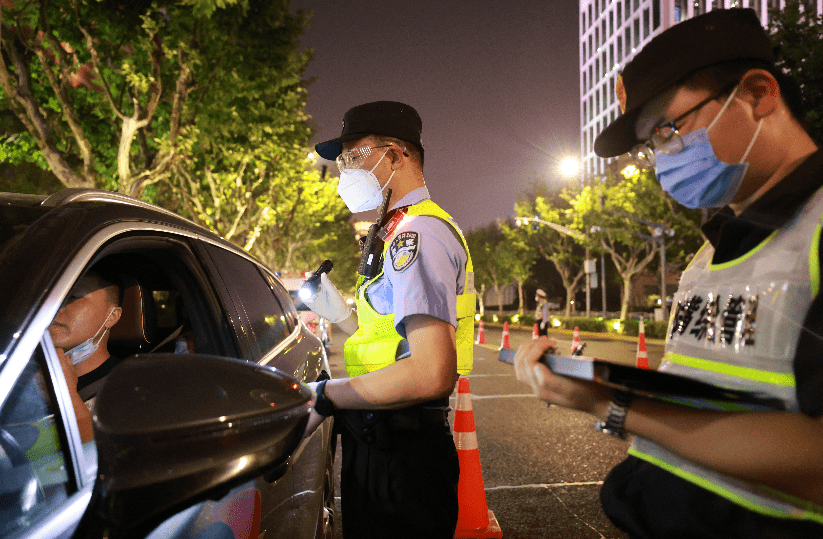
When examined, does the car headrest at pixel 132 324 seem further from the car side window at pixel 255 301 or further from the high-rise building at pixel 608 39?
the high-rise building at pixel 608 39

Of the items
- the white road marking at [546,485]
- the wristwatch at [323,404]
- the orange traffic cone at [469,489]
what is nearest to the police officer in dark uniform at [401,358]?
the wristwatch at [323,404]

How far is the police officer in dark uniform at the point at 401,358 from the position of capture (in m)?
1.51

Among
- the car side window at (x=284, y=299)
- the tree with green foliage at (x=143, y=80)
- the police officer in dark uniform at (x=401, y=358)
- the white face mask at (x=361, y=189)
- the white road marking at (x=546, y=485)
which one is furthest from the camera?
the tree with green foliage at (x=143, y=80)

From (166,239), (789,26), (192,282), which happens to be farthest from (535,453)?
(789,26)

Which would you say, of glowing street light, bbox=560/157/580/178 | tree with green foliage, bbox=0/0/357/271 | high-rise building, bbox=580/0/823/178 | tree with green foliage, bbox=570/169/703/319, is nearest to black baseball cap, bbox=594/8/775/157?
tree with green foliage, bbox=0/0/357/271

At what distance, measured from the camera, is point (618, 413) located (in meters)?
0.98

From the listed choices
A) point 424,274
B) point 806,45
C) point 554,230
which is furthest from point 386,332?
point 554,230

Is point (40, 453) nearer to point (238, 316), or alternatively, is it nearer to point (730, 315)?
point (238, 316)

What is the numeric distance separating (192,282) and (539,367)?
1400 millimetres

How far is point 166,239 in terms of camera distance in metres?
1.57

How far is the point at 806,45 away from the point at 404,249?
18184 millimetres

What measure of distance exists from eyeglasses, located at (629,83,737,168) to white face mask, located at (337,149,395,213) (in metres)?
0.94

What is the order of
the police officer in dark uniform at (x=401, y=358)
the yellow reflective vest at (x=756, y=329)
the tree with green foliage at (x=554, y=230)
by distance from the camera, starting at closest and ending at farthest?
1. the yellow reflective vest at (x=756, y=329)
2. the police officer in dark uniform at (x=401, y=358)
3. the tree with green foliage at (x=554, y=230)

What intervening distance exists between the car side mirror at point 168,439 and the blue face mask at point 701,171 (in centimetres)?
104
